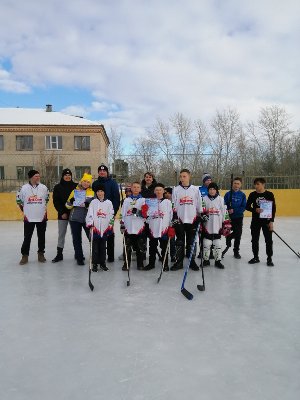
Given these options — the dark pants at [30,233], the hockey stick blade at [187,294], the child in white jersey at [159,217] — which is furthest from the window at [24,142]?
the hockey stick blade at [187,294]

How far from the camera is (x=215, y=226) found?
5250 millimetres

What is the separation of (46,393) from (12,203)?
11.1 meters

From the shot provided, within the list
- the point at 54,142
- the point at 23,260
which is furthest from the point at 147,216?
the point at 54,142

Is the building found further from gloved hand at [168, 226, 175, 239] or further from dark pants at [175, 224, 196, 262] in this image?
gloved hand at [168, 226, 175, 239]

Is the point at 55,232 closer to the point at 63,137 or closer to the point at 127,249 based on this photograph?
the point at 127,249

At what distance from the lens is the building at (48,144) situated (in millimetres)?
27078

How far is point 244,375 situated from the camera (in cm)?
226

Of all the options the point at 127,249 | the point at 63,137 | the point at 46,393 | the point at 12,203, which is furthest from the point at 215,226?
the point at 63,137

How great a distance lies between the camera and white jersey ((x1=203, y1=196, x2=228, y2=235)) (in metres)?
5.26

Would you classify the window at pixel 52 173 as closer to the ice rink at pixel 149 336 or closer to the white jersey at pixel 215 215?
the ice rink at pixel 149 336

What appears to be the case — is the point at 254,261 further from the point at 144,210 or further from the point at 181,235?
the point at 144,210

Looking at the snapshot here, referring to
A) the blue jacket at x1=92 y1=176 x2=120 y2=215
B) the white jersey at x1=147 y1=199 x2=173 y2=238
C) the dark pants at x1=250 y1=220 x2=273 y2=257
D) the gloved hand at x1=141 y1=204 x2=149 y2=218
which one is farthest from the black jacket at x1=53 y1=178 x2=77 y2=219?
the dark pants at x1=250 y1=220 x2=273 y2=257

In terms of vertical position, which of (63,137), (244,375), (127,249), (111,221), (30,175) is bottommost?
(244,375)

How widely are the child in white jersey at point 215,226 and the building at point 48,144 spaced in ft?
73.4
